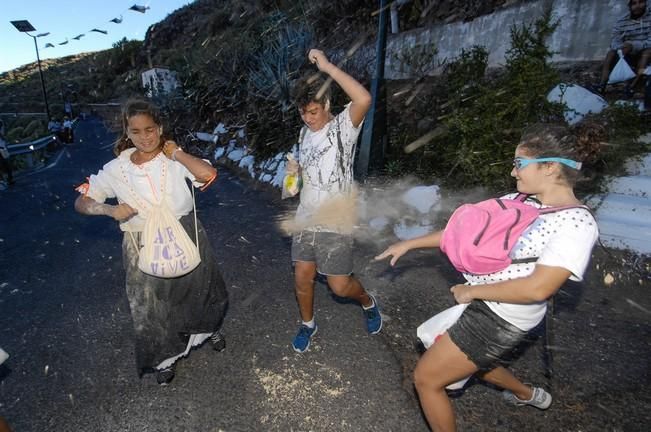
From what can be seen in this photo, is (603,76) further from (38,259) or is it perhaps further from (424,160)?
(38,259)

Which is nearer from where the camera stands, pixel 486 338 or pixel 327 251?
pixel 486 338

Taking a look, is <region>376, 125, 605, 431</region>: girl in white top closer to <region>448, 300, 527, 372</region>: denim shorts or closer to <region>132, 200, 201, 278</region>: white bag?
<region>448, 300, 527, 372</region>: denim shorts

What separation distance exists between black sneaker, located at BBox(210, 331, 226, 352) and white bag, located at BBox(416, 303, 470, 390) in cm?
184

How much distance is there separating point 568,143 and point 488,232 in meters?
0.47

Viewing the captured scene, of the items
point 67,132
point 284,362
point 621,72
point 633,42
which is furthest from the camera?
point 67,132

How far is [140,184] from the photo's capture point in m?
2.36

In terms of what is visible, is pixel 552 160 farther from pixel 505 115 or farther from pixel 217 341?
pixel 505 115

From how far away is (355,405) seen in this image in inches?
98.7

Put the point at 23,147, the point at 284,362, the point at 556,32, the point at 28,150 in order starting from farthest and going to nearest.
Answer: the point at 28,150 → the point at 23,147 → the point at 556,32 → the point at 284,362

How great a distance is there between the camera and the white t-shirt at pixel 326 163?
263cm

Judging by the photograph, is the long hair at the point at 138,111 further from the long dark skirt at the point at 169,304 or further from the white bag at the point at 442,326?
the white bag at the point at 442,326

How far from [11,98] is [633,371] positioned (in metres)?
80.0

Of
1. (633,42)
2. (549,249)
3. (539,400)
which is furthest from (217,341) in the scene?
(633,42)

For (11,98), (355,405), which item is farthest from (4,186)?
(11,98)
